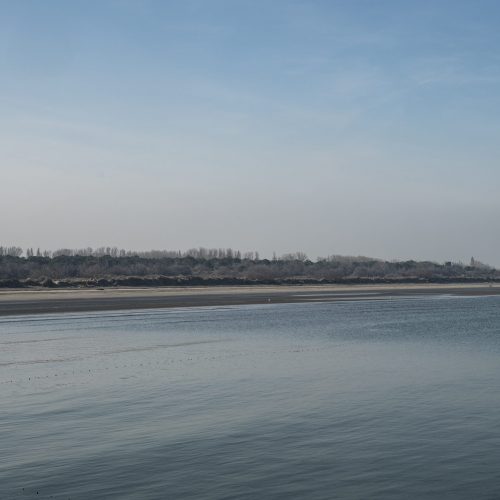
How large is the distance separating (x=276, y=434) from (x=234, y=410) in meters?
2.44

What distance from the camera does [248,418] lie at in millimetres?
15359

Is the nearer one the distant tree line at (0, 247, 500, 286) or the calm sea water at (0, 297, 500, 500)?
the calm sea water at (0, 297, 500, 500)

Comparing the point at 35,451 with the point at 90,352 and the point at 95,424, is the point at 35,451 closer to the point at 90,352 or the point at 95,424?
the point at 95,424

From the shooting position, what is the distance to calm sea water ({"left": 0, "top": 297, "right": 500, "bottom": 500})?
11.0m

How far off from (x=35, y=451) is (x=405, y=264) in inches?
7485

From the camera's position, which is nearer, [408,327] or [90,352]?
[90,352]

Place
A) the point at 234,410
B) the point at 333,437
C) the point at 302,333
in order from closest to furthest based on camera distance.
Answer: the point at 333,437
the point at 234,410
the point at 302,333

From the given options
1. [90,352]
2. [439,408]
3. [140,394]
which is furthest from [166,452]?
[90,352]

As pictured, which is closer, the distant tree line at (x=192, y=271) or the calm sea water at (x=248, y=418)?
the calm sea water at (x=248, y=418)

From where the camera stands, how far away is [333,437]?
45.2ft

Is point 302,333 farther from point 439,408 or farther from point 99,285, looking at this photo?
point 99,285

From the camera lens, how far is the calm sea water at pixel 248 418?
36.2 ft

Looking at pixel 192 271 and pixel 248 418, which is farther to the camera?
pixel 192 271

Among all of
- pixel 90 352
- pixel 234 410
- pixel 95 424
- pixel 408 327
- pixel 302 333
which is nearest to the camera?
pixel 95 424
